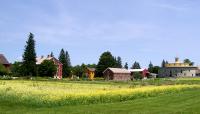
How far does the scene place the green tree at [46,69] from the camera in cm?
13138

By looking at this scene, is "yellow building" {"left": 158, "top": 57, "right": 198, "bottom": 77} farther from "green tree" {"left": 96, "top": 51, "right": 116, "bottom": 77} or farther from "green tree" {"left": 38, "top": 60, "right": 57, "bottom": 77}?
"green tree" {"left": 38, "top": 60, "right": 57, "bottom": 77}

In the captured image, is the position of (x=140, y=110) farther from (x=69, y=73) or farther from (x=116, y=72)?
(x=69, y=73)

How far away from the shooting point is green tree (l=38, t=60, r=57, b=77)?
431 feet

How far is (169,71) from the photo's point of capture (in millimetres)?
198375

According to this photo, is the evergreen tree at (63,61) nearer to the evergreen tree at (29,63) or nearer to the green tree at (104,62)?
the green tree at (104,62)

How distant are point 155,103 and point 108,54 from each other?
147 meters

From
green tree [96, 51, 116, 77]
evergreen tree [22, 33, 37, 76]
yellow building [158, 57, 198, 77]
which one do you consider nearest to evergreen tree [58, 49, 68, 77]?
green tree [96, 51, 116, 77]

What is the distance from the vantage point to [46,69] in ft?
434

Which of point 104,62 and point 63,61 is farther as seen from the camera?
point 63,61

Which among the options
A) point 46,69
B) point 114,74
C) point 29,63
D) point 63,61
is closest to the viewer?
point 29,63

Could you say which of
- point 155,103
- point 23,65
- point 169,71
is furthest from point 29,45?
point 155,103

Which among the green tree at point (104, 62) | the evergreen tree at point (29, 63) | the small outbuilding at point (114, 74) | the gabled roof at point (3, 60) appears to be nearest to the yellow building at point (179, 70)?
the small outbuilding at point (114, 74)

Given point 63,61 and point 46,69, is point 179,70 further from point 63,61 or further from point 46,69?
point 46,69

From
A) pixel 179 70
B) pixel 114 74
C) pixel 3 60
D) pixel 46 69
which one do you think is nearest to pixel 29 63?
pixel 46 69
